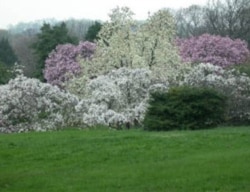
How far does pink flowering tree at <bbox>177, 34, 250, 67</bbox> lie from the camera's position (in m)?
41.5

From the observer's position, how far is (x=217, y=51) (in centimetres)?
4234

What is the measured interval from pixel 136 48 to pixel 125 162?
53.0ft

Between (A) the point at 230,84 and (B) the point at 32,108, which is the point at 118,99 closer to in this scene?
(B) the point at 32,108

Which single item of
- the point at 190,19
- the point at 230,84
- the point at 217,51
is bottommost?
the point at 230,84

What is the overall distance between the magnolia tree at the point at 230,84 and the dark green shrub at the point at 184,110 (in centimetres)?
201

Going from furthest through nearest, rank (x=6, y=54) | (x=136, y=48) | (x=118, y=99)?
(x=6, y=54) → (x=136, y=48) → (x=118, y=99)

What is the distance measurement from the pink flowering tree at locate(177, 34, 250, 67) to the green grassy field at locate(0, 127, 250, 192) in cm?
2475

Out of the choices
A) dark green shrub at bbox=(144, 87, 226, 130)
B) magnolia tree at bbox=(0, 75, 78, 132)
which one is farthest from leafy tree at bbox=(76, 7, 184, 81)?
dark green shrub at bbox=(144, 87, 226, 130)

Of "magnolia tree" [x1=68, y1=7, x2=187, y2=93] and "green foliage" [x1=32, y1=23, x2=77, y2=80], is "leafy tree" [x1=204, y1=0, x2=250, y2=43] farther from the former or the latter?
"magnolia tree" [x1=68, y1=7, x2=187, y2=93]

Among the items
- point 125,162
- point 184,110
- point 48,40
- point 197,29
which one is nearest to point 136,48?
point 184,110

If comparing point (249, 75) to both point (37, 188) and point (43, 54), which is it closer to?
point (37, 188)

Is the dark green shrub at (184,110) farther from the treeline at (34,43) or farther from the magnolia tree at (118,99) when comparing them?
the treeline at (34,43)

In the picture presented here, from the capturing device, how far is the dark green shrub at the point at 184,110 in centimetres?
2084

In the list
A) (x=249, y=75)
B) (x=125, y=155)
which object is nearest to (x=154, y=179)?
(x=125, y=155)
